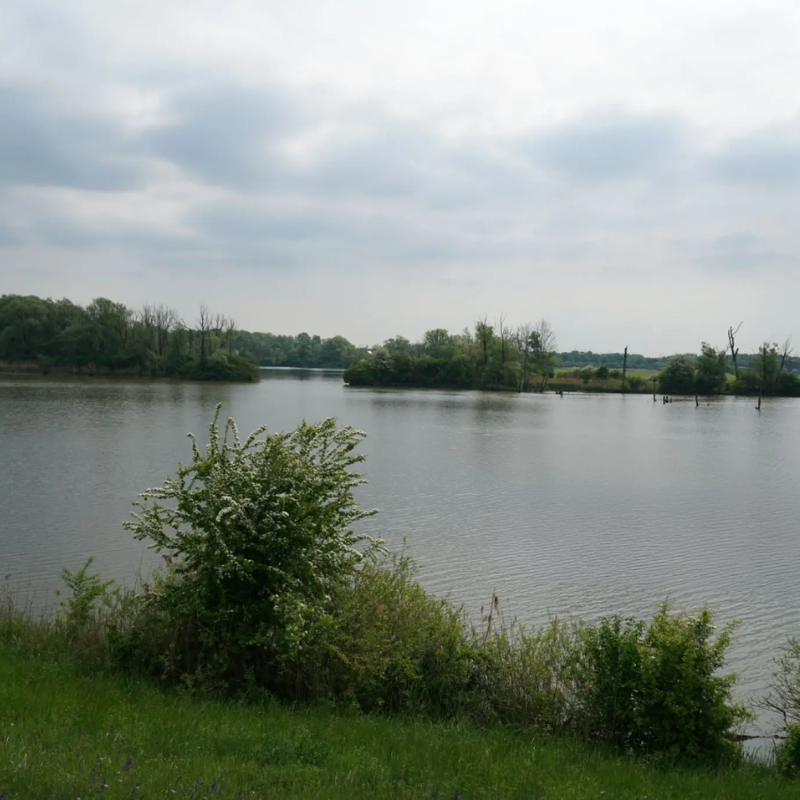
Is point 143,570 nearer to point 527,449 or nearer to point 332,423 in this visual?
point 332,423

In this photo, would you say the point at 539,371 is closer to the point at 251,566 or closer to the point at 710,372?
the point at 710,372

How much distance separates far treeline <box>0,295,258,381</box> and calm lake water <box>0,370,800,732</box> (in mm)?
59723

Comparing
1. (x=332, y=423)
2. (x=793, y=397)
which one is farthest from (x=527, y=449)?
(x=793, y=397)

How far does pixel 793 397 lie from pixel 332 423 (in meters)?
103

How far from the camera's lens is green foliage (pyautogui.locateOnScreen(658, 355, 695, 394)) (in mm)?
98625

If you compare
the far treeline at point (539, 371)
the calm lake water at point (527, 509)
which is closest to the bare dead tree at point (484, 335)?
the far treeline at point (539, 371)

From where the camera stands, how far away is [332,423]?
317 inches

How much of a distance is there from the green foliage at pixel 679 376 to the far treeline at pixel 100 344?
57053 millimetres

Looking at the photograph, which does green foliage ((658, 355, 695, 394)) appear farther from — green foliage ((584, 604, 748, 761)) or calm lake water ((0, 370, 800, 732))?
green foliage ((584, 604, 748, 761))

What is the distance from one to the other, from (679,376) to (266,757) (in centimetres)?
10178

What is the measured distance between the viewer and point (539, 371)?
111m

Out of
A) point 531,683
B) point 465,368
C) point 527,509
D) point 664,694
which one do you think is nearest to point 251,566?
point 531,683

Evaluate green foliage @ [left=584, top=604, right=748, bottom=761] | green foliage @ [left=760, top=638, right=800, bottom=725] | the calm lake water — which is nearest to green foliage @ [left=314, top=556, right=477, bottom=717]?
green foliage @ [left=584, top=604, right=748, bottom=761]

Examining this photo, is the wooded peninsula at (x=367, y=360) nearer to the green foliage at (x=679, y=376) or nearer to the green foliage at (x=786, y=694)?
the green foliage at (x=679, y=376)
